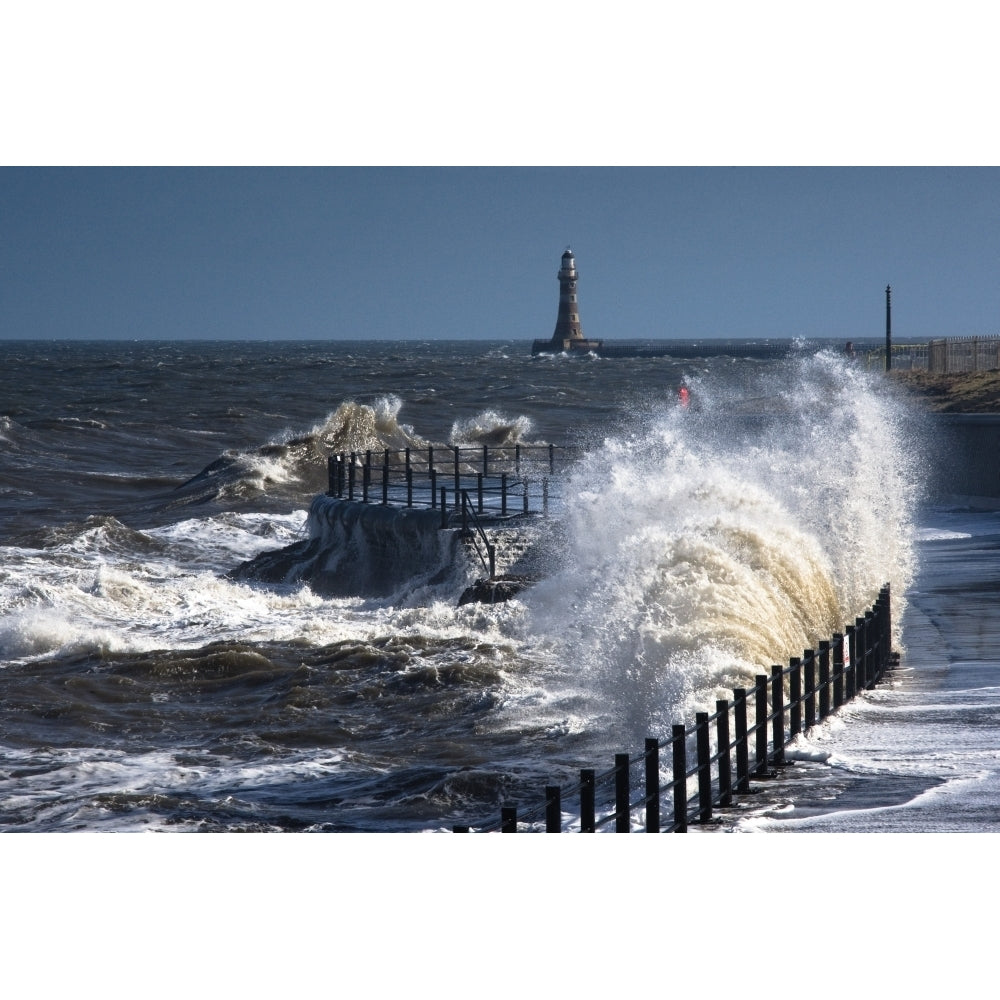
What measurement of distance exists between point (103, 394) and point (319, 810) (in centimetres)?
6448

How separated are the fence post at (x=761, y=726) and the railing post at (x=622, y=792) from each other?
1512mm

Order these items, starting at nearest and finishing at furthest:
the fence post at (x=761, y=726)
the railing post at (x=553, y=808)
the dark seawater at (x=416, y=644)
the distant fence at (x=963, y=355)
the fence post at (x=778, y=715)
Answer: the railing post at (x=553, y=808), the fence post at (x=761, y=726), the fence post at (x=778, y=715), the dark seawater at (x=416, y=644), the distant fence at (x=963, y=355)

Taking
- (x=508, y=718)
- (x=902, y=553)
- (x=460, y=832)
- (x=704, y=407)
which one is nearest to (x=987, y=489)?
(x=902, y=553)

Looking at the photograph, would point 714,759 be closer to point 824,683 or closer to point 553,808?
point 553,808

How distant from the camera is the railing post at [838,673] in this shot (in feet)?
31.1

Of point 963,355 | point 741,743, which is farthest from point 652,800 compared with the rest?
point 963,355

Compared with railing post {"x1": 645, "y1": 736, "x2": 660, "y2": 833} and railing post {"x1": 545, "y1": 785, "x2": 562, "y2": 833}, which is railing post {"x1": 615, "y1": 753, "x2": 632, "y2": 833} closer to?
railing post {"x1": 645, "y1": 736, "x2": 660, "y2": 833}

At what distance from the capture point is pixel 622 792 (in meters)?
6.72

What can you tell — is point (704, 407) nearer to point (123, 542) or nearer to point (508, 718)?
point (123, 542)

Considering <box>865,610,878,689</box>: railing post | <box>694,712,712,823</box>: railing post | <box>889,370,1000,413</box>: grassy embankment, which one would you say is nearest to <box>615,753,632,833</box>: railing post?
<box>694,712,712,823</box>: railing post

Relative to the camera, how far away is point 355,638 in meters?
14.7

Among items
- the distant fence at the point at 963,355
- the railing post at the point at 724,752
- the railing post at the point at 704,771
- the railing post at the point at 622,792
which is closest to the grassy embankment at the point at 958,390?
the distant fence at the point at 963,355

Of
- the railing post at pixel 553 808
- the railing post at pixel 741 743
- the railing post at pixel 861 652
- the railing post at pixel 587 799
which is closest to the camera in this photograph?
the railing post at pixel 553 808

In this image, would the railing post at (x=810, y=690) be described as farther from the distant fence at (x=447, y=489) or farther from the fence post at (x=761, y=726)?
the distant fence at (x=447, y=489)
